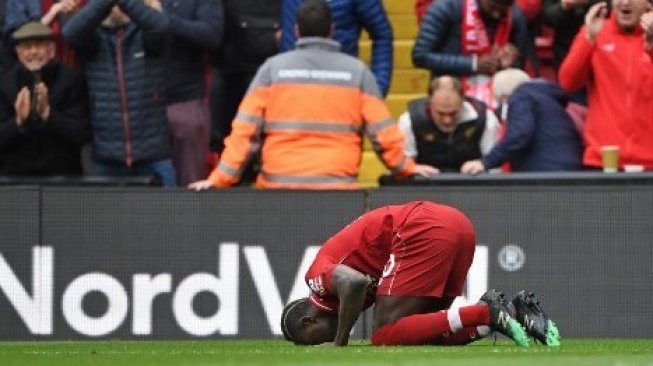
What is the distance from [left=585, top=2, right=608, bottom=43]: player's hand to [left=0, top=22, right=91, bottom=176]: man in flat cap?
13.3ft

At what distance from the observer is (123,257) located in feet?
51.6

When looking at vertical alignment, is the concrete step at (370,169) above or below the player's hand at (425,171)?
below

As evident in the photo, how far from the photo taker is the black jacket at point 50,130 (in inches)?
648

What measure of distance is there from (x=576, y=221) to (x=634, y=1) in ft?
5.59

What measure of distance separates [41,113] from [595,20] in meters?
4.43

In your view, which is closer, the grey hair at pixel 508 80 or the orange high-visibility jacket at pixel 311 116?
the orange high-visibility jacket at pixel 311 116

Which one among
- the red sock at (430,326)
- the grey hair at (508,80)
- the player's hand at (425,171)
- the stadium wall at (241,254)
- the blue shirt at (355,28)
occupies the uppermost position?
the blue shirt at (355,28)

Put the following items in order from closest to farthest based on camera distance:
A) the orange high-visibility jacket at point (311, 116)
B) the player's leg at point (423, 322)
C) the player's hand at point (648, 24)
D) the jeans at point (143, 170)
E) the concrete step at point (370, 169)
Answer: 1. the player's leg at point (423, 322)
2. the player's hand at point (648, 24)
3. the orange high-visibility jacket at point (311, 116)
4. the jeans at point (143, 170)
5. the concrete step at point (370, 169)

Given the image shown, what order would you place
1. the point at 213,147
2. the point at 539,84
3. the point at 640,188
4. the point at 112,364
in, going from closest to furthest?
the point at 112,364 → the point at 640,188 → the point at 539,84 → the point at 213,147

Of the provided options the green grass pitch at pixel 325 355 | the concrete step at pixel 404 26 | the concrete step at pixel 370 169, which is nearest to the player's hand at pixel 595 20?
the green grass pitch at pixel 325 355

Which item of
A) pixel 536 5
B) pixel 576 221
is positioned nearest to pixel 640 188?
pixel 576 221

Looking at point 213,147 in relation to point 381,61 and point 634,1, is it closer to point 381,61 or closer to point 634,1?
point 381,61

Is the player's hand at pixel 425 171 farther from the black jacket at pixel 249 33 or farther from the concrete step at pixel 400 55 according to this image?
the concrete step at pixel 400 55

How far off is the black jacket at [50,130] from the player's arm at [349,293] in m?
4.96
